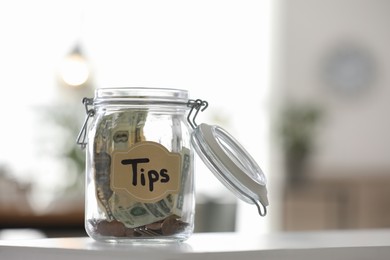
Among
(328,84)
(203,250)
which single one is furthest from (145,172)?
(328,84)

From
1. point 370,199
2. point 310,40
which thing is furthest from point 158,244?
point 310,40

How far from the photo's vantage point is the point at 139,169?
33.8 inches

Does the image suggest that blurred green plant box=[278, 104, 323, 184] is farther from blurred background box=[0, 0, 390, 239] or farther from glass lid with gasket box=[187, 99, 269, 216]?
glass lid with gasket box=[187, 99, 269, 216]

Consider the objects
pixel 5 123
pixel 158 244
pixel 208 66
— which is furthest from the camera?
pixel 208 66

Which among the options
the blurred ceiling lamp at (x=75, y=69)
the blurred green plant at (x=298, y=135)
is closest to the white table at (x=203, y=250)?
the blurred ceiling lamp at (x=75, y=69)

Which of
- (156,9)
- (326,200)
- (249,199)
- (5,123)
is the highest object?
(156,9)

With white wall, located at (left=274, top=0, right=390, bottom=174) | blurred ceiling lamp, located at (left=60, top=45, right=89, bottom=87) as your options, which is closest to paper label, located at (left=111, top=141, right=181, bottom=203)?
blurred ceiling lamp, located at (left=60, top=45, right=89, bottom=87)

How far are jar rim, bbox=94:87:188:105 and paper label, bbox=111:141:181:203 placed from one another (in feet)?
0.20

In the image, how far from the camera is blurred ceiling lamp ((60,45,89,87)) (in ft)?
17.1

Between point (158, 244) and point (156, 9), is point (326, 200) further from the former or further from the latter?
point (158, 244)

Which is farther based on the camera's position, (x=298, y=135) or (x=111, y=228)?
(x=298, y=135)

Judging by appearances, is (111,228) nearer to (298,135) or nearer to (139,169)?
(139,169)

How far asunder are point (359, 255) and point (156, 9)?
191 inches

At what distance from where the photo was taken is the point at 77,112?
17.8 feet
